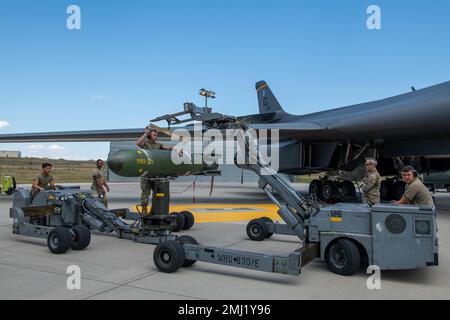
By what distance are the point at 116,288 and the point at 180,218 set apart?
405cm

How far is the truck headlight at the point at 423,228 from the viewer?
4230 mm

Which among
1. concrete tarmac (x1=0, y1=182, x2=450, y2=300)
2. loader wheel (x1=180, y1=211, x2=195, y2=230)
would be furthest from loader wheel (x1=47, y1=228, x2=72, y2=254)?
loader wheel (x1=180, y1=211, x2=195, y2=230)

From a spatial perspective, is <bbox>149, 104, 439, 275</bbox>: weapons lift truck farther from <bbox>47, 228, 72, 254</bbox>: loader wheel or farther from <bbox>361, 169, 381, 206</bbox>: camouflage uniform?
<bbox>47, 228, 72, 254</bbox>: loader wheel

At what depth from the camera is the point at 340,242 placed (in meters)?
4.71

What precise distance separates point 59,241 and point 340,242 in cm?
401

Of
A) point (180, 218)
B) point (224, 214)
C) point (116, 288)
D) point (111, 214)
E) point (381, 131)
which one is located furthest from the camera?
point (381, 131)

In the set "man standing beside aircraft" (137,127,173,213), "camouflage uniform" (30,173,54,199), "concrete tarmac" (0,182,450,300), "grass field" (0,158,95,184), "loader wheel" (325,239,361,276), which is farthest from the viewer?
"grass field" (0,158,95,184)

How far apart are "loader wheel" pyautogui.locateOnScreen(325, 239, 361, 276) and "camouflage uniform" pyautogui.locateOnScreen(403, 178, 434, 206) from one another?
1110 millimetres

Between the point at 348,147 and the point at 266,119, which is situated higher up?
the point at 266,119

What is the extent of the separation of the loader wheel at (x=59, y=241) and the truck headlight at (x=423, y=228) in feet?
15.7

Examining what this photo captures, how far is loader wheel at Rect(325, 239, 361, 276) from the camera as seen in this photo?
4578 millimetres
